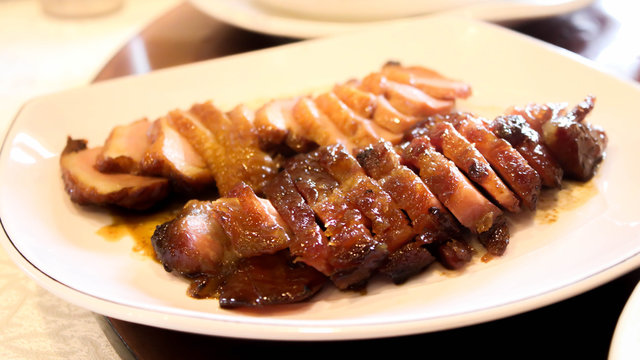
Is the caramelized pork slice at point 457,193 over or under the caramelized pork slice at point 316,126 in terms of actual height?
over

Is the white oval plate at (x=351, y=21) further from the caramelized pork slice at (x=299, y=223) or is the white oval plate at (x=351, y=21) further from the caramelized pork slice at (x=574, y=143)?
the caramelized pork slice at (x=299, y=223)

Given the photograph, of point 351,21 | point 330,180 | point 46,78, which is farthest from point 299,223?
point 46,78

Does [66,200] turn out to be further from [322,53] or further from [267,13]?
[267,13]

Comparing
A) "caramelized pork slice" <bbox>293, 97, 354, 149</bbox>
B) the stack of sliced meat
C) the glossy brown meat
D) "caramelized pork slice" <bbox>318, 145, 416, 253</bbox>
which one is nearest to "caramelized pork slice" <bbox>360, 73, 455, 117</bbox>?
the stack of sliced meat

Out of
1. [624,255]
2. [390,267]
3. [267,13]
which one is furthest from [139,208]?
[267,13]

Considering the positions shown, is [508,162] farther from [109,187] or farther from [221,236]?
[109,187]

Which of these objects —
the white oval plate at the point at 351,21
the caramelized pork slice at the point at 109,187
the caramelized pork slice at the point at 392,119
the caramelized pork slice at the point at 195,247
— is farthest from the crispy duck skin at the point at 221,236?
the white oval plate at the point at 351,21

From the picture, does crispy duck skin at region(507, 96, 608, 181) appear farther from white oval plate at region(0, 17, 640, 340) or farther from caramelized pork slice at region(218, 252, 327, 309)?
caramelized pork slice at region(218, 252, 327, 309)
